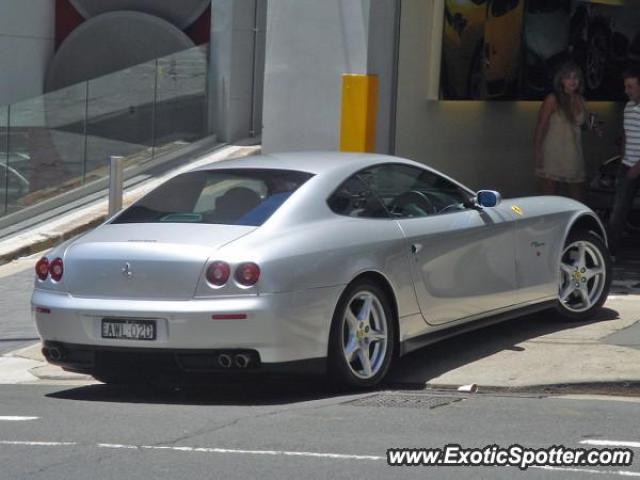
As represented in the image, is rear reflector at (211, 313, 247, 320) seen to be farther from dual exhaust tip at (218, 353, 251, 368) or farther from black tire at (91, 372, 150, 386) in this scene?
black tire at (91, 372, 150, 386)

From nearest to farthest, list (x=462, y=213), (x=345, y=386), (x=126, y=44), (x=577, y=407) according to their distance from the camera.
→ 1. (x=577, y=407)
2. (x=345, y=386)
3. (x=462, y=213)
4. (x=126, y=44)

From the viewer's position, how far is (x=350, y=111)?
1359 centimetres

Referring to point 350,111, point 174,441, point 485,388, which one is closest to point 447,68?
point 350,111

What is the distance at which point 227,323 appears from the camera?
7586 millimetres

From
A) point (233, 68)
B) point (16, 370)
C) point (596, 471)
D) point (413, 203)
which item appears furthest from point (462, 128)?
point (596, 471)

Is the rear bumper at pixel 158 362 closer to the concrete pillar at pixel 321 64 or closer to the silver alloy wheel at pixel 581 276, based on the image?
the silver alloy wheel at pixel 581 276

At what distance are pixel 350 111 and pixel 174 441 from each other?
728 centimetres

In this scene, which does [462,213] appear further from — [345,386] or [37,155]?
[37,155]

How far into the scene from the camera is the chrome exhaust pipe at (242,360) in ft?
25.2

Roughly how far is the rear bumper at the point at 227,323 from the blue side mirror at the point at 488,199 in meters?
1.80

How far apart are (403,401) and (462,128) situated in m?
8.48

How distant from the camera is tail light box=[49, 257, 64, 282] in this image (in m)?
8.17

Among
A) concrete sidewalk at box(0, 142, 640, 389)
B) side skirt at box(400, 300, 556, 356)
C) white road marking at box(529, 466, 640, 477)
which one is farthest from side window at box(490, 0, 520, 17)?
white road marking at box(529, 466, 640, 477)

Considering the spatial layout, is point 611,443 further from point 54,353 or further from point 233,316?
point 54,353
